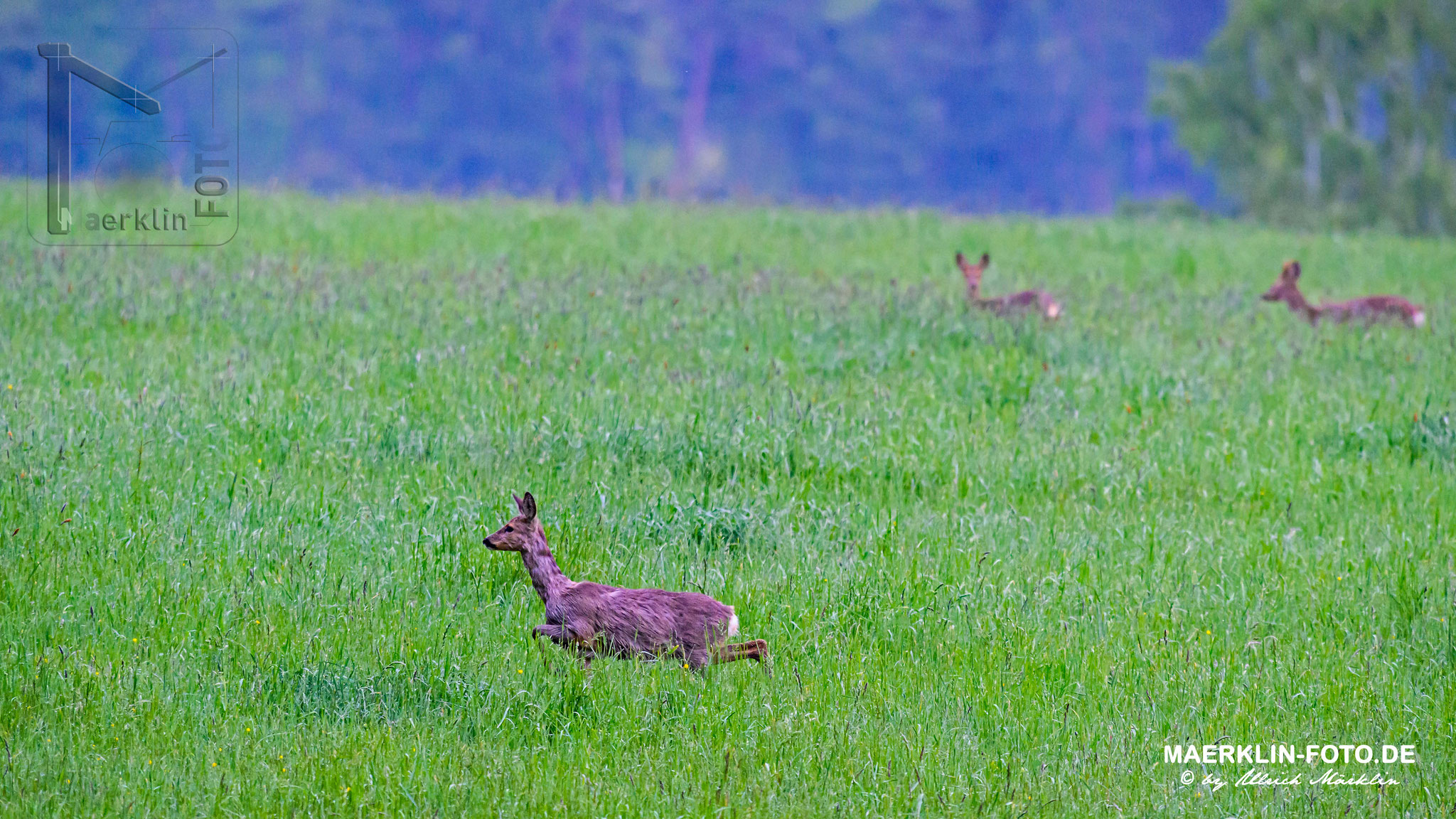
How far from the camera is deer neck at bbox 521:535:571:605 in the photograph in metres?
6.01

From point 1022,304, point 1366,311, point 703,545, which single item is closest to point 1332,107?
point 1366,311

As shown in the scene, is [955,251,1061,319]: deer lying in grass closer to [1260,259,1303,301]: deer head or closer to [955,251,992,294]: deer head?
[955,251,992,294]: deer head

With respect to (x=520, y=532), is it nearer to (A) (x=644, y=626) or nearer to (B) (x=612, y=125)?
(A) (x=644, y=626)

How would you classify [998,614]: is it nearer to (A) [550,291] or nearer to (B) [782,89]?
(A) [550,291]

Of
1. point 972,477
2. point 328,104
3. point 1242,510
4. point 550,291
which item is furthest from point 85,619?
point 328,104

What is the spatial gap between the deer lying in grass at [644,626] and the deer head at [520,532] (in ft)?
0.04

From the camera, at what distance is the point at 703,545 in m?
7.17

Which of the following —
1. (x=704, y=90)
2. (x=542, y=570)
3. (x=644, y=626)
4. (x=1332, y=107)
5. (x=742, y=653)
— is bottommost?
(x=742, y=653)

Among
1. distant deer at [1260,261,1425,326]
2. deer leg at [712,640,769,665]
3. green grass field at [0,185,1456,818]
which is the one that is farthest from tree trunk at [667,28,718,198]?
deer leg at [712,640,769,665]

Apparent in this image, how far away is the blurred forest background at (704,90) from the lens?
5381cm

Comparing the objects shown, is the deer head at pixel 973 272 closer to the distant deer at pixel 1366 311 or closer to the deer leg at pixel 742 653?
the distant deer at pixel 1366 311

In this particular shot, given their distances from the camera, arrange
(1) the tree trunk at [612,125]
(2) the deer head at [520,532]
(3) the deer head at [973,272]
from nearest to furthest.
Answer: (2) the deer head at [520,532] < (3) the deer head at [973,272] < (1) the tree trunk at [612,125]

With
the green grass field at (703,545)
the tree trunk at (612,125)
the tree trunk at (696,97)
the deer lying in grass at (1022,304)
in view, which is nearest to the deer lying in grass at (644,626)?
the green grass field at (703,545)

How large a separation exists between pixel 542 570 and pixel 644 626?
62 cm
